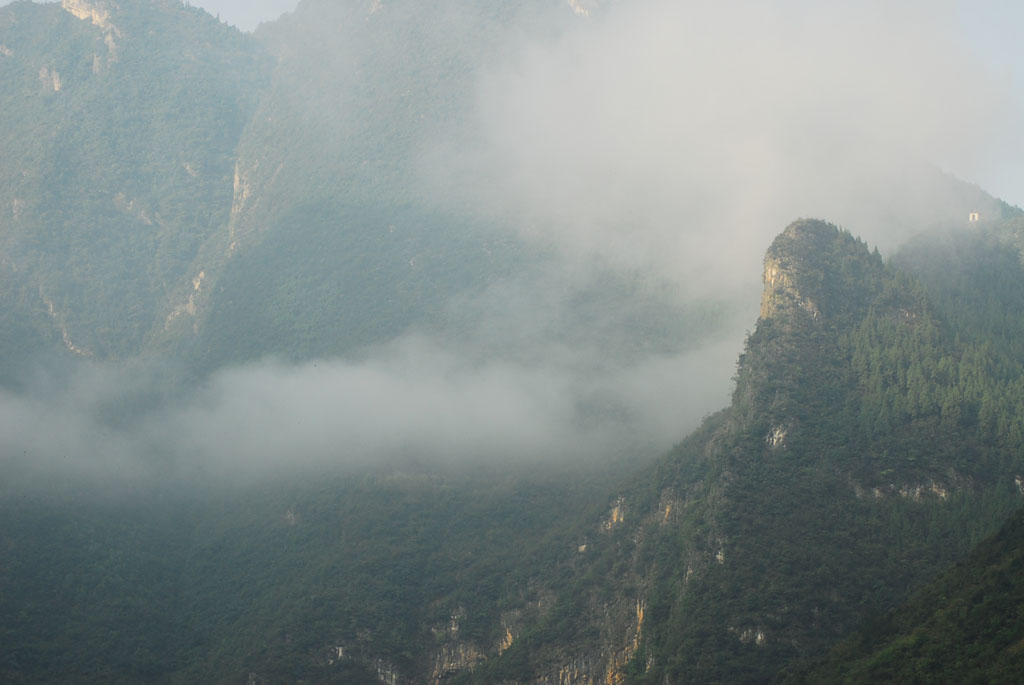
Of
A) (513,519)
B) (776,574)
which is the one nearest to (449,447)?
(513,519)

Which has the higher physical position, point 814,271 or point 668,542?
point 814,271

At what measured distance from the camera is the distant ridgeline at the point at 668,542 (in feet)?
398

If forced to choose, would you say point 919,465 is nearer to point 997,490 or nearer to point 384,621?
point 997,490

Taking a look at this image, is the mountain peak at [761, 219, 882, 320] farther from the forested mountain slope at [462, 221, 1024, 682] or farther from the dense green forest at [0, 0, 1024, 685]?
the dense green forest at [0, 0, 1024, 685]

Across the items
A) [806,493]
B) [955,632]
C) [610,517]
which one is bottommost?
[955,632]

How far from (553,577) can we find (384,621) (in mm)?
18487

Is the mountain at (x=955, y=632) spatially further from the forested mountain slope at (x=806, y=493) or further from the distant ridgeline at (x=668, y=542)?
the forested mountain slope at (x=806, y=493)

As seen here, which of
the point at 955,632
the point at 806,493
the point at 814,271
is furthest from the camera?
the point at 814,271

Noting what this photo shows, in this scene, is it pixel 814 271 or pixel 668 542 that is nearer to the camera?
pixel 668 542

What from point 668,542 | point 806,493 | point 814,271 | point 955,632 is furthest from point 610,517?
point 955,632

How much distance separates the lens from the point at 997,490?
125 meters

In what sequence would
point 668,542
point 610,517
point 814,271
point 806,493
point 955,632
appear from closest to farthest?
point 955,632 → point 806,493 → point 668,542 → point 610,517 → point 814,271

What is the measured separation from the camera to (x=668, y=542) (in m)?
137

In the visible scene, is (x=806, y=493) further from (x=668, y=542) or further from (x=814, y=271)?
(x=814, y=271)
